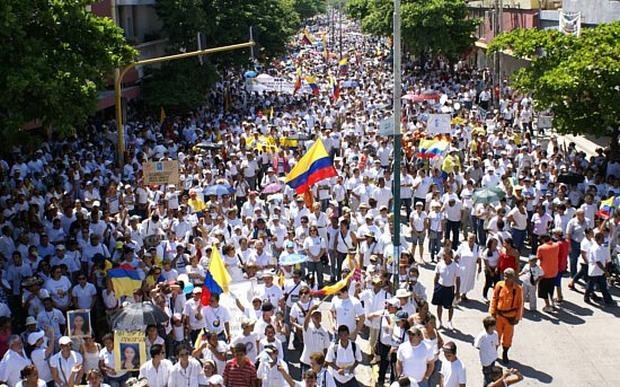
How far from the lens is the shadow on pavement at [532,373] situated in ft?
39.3

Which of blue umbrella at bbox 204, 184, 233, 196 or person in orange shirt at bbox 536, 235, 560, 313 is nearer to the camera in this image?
person in orange shirt at bbox 536, 235, 560, 313

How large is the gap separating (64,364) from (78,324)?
2.06 ft

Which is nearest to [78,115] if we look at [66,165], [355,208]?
[66,165]

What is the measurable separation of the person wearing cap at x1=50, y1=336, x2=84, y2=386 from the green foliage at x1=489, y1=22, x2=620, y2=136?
14.3 meters

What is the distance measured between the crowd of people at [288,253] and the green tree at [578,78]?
96 centimetres

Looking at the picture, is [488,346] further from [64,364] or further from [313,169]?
[313,169]

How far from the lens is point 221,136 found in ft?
91.1

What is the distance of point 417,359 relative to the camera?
32.7ft

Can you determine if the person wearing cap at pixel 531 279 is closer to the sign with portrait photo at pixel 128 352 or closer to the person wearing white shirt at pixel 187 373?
the person wearing white shirt at pixel 187 373

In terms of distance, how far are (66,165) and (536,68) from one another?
1239 cm

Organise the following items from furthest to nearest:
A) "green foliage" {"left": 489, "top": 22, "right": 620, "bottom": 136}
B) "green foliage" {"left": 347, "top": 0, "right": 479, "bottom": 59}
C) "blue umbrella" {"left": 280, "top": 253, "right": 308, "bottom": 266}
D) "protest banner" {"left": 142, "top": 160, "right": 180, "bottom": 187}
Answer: "green foliage" {"left": 347, "top": 0, "right": 479, "bottom": 59}, "green foliage" {"left": 489, "top": 22, "right": 620, "bottom": 136}, "protest banner" {"left": 142, "top": 160, "right": 180, "bottom": 187}, "blue umbrella" {"left": 280, "top": 253, "right": 308, "bottom": 266}

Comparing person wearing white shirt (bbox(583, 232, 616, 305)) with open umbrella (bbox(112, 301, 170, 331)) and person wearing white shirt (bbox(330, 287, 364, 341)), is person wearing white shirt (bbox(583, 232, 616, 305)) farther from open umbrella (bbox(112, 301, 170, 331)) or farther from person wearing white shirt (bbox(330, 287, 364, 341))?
open umbrella (bbox(112, 301, 170, 331))

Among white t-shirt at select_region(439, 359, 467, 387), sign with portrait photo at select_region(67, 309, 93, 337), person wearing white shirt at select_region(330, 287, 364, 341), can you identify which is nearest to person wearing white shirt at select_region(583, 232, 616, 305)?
person wearing white shirt at select_region(330, 287, 364, 341)

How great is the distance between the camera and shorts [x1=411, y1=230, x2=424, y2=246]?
17031 mm
